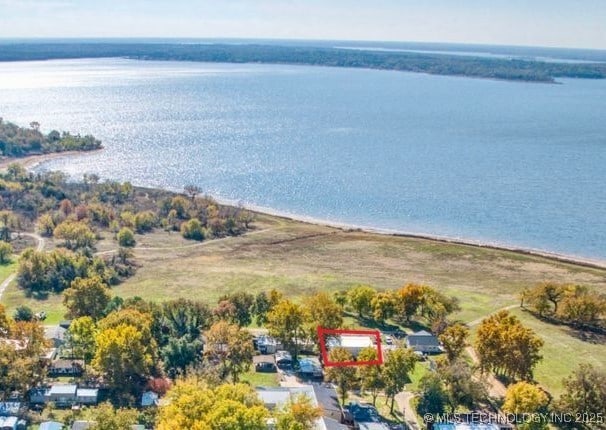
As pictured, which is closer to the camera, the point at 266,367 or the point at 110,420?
the point at 110,420

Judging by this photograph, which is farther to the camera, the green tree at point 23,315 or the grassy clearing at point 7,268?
the grassy clearing at point 7,268

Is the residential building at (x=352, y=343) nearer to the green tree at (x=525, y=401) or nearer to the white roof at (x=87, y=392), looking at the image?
the green tree at (x=525, y=401)

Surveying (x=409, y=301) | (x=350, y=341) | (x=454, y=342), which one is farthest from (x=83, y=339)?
(x=409, y=301)

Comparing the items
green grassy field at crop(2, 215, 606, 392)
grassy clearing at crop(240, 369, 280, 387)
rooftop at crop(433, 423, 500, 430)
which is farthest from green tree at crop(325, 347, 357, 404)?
green grassy field at crop(2, 215, 606, 392)

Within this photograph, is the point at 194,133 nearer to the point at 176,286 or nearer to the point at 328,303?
the point at 176,286

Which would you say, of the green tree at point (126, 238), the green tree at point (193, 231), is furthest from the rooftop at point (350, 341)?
the green tree at point (193, 231)

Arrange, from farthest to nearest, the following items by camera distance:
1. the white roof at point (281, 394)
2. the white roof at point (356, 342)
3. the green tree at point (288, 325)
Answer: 1. the white roof at point (356, 342)
2. the green tree at point (288, 325)
3. the white roof at point (281, 394)

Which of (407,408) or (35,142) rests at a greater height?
(35,142)

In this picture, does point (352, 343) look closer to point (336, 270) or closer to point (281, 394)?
point (281, 394)
